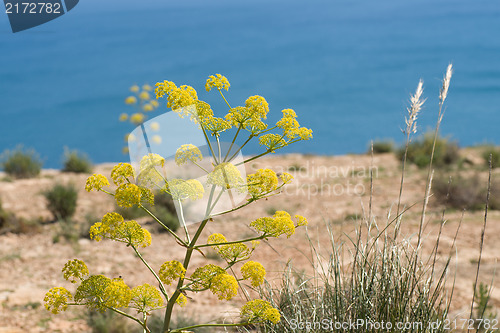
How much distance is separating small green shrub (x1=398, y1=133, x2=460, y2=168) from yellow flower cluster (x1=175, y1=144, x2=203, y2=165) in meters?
10.6

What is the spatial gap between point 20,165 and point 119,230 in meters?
10.1

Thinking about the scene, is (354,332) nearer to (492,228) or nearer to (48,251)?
(48,251)

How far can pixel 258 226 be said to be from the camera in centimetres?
208

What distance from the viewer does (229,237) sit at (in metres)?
7.52

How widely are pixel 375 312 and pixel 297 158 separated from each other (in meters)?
11.5

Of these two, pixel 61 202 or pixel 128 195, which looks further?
pixel 61 202

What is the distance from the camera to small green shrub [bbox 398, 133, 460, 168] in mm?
12049

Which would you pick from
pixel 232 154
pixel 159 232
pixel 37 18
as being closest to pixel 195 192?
pixel 232 154

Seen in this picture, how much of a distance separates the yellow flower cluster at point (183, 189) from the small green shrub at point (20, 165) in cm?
1005

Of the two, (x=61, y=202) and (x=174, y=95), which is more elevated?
(x=174, y=95)

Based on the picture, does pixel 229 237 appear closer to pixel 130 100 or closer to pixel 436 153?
pixel 130 100

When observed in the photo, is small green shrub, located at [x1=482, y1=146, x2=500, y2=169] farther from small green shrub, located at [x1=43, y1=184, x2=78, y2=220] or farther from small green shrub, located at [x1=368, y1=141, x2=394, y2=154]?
small green shrub, located at [x1=43, y1=184, x2=78, y2=220]

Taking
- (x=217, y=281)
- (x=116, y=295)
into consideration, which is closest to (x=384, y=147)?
(x=217, y=281)

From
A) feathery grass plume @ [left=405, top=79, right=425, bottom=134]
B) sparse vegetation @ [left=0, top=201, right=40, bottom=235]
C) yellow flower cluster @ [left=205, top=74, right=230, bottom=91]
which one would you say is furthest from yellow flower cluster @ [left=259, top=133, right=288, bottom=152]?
sparse vegetation @ [left=0, top=201, right=40, bottom=235]
